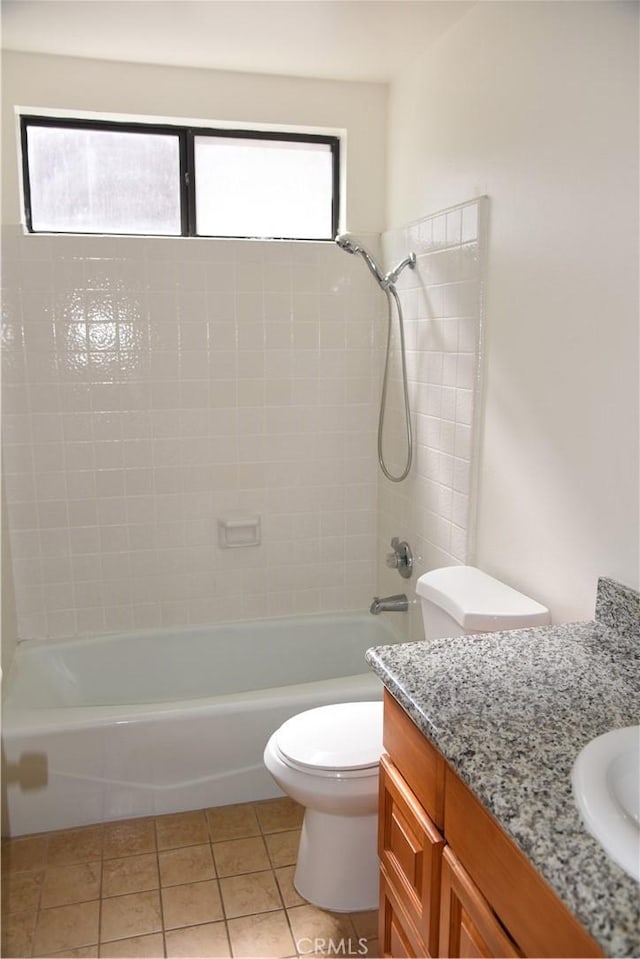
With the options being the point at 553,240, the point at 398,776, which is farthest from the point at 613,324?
the point at 398,776

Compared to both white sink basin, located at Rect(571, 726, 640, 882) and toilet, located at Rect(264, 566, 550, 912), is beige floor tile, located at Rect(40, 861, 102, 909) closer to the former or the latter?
toilet, located at Rect(264, 566, 550, 912)

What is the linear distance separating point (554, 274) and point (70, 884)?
2.12 metres

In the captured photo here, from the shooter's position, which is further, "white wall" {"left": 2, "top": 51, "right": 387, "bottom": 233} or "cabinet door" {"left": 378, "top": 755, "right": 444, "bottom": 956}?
"white wall" {"left": 2, "top": 51, "right": 387, "bottom": 233}

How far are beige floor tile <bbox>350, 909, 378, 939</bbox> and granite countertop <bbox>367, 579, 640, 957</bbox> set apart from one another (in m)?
0.91

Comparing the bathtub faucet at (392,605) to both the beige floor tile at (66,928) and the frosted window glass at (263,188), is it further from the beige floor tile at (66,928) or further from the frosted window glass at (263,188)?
the frosted window glass at (263,188)

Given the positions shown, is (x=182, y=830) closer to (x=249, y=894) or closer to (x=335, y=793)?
(x=249, y=894)

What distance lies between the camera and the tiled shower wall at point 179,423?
9.33 ft

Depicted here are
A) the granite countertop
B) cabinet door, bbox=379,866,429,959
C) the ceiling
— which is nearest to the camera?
the granite countertop

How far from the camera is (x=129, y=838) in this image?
2.35 metres

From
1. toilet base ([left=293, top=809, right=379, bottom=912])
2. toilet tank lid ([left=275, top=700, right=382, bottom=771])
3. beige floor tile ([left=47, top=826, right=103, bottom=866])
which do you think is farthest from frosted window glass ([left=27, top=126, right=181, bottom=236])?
toilet base ([left=293, top=809, right=379, bottom=912])

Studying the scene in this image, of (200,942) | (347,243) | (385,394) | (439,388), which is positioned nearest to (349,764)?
(200,942)

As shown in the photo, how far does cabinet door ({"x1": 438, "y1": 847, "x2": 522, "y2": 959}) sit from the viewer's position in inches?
42.3

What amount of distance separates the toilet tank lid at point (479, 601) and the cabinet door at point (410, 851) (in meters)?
0.50

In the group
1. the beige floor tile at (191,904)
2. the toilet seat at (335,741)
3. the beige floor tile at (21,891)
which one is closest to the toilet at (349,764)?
the toilet seat at (335,741)
